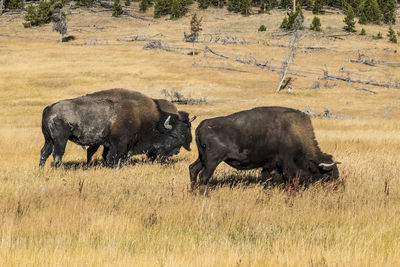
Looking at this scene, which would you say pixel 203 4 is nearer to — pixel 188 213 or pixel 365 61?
pixel 365 61

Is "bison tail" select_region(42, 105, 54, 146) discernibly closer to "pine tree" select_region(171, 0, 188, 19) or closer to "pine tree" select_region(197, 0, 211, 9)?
"pine tree" select_region(171, 0, 188, 19)

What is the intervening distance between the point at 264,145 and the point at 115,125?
430 cm

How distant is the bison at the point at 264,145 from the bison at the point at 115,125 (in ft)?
11.2

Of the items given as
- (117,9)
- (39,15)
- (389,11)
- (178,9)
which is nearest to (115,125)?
(39,15)

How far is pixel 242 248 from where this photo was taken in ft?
13.8

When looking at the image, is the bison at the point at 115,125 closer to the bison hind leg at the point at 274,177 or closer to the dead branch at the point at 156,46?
the bison hind leg at the point at 274,177

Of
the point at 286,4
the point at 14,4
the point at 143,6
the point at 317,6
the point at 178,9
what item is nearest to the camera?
the point at 178,9

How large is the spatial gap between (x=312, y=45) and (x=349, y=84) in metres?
24.6

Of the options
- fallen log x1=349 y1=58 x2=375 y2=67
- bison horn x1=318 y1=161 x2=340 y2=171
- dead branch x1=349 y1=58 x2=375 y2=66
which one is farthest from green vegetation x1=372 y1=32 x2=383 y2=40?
bison horn x1=318 y1=161 x2=340 y2=171

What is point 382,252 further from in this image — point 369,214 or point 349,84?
point 349,84

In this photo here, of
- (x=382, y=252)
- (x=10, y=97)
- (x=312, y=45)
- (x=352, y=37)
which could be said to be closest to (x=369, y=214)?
(x=382, y=252)

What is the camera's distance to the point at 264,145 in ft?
23.7

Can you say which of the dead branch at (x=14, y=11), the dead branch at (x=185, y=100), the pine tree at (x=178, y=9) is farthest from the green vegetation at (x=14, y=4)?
the dead branch at (x=185, y=100)

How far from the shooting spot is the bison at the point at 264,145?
7.09m
